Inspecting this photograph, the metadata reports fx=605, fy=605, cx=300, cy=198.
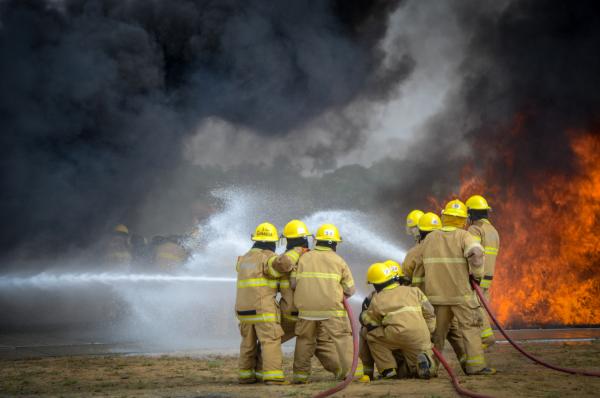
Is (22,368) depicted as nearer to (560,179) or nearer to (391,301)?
(391,301)

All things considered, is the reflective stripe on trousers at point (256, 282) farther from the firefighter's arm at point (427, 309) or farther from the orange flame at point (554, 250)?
the orange flame at point (554, 250)

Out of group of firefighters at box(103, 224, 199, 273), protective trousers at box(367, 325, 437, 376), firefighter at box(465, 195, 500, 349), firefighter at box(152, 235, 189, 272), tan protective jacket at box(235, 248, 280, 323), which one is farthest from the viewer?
group of firefighters at box(103, 224, 199, 273)

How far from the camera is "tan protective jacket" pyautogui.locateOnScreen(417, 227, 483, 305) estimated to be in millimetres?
7559

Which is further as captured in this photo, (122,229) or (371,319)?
(122,229)

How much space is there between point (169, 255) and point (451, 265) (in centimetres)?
1802

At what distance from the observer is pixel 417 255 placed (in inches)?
320

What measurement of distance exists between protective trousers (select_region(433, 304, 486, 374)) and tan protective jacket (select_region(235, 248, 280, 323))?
207cm

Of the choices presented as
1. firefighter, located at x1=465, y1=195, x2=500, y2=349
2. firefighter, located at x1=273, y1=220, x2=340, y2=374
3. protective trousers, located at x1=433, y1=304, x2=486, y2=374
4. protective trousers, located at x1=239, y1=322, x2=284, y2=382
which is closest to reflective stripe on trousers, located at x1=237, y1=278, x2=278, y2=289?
firefighter, located at x1=273, y1=220, x2=340, y2=374


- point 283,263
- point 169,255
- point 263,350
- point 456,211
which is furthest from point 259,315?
point 169,255

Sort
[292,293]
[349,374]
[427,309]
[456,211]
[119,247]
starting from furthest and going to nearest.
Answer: [119,247]
[456,211]
[292,293]
[427,309]
[349,374]

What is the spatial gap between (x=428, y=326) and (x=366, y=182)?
21.9 m


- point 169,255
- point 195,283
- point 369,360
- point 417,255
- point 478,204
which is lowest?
point 369,360

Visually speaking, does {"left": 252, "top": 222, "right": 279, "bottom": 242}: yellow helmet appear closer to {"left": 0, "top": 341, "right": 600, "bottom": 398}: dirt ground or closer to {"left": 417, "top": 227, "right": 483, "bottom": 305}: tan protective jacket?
{"left": 0, "top": 341, "right": 600, "bottom": 398}: dirt ground

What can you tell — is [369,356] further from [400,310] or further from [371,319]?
[400,310]
